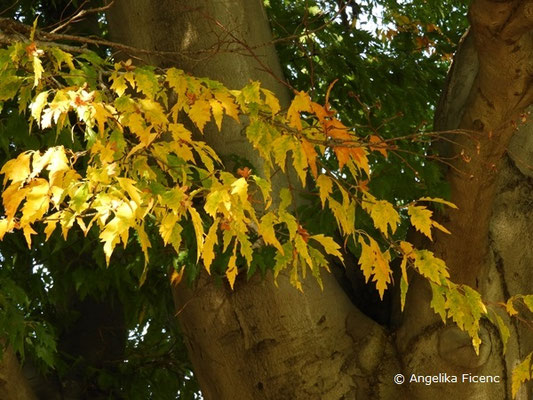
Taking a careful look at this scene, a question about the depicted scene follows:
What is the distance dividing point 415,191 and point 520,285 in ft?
1.91

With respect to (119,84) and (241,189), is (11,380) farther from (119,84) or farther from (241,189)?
(241,189)

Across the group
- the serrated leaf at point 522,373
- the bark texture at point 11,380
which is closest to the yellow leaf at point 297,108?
the serrated leaf at point 522,373

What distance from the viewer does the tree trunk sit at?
3684mm

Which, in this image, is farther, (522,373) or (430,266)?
(522,373)

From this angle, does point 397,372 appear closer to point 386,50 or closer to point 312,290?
point 312,290

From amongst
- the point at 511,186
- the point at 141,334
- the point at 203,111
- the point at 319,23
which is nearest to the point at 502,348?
the point at 511,186

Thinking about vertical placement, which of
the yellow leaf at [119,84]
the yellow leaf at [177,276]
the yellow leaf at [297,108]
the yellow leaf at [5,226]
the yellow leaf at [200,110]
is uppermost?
the yellow leaf at [119,84]

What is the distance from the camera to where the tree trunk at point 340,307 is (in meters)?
3.68

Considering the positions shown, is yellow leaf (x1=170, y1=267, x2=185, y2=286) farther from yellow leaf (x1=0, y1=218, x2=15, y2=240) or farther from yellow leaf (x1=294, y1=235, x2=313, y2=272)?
yellow leaf (x1=0, y1=218, x2=15, y2=240)

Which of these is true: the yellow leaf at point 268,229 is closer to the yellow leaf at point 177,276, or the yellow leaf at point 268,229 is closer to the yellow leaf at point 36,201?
the yellow leaf at point 36,201

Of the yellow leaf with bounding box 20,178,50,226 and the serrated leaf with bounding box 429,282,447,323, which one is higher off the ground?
the yellow leaf with bounding box 20,178,50,226

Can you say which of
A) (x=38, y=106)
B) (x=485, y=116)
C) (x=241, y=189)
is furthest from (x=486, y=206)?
(x=38, y=106)

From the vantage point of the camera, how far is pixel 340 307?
13.0ft

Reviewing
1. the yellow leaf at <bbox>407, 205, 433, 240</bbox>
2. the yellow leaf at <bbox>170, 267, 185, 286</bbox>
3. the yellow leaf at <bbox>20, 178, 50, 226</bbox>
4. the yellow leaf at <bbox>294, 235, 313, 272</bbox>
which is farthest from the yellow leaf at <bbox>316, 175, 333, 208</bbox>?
the yellow leaf at <bbox>170, 267, 185, 286</bbox>
